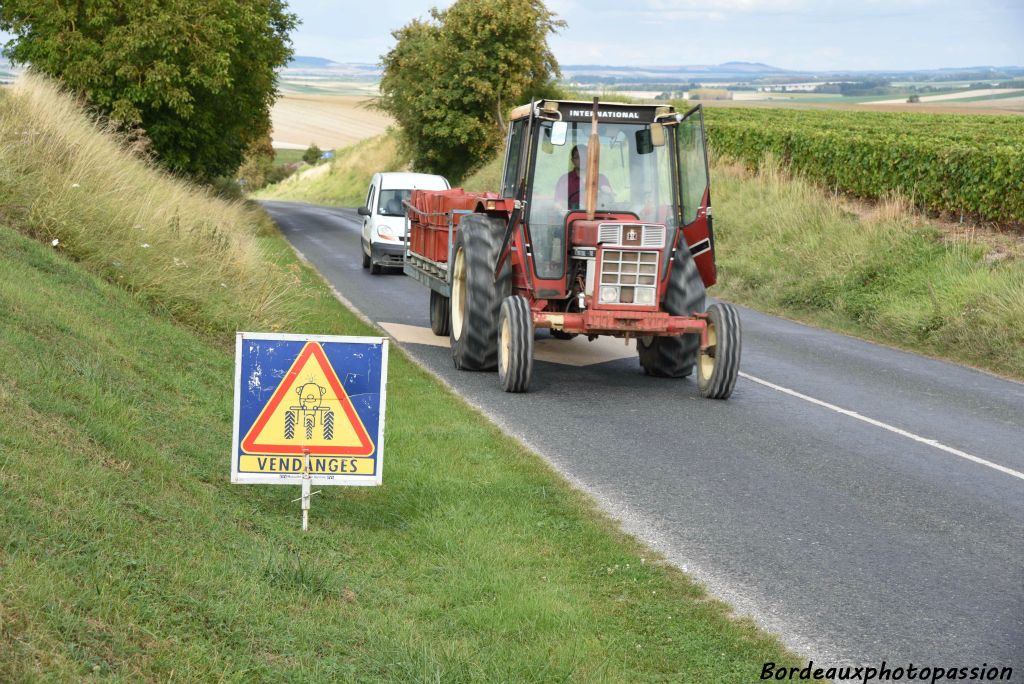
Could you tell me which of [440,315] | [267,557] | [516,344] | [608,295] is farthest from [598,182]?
[267,557]

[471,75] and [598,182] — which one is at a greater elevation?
[471,75]

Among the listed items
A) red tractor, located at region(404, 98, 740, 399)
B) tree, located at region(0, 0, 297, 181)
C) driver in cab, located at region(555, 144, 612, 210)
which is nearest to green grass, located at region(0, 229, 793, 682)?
red tractor, located at region(404, 98, 740, 399)

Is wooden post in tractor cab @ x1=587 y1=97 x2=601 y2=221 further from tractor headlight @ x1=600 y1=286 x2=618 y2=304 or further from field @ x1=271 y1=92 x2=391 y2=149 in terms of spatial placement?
field @ x1=271 y1=92 x2=391 y2=149

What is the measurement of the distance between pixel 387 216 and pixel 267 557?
18.8 m

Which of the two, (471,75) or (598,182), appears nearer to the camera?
(598,182)

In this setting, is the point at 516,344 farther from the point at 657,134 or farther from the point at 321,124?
the point at 321,124

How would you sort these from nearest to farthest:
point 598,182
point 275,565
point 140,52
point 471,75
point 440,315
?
point 275,565 < point 598,182 < point 440,315 < point 140,52 < point 471,75

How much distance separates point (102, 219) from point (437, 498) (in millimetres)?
7165

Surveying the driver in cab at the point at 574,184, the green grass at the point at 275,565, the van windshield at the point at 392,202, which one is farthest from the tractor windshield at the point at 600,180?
the van windshield at the point at 392,202

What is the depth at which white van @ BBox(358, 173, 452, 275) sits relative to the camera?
23.5 meters

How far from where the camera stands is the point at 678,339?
494 inches

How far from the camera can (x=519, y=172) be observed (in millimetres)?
12445

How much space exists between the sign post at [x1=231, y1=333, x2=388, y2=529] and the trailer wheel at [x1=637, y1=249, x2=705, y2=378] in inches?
237

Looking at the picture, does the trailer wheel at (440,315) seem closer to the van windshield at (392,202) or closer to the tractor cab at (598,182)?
the tractor cab at (598,182)
